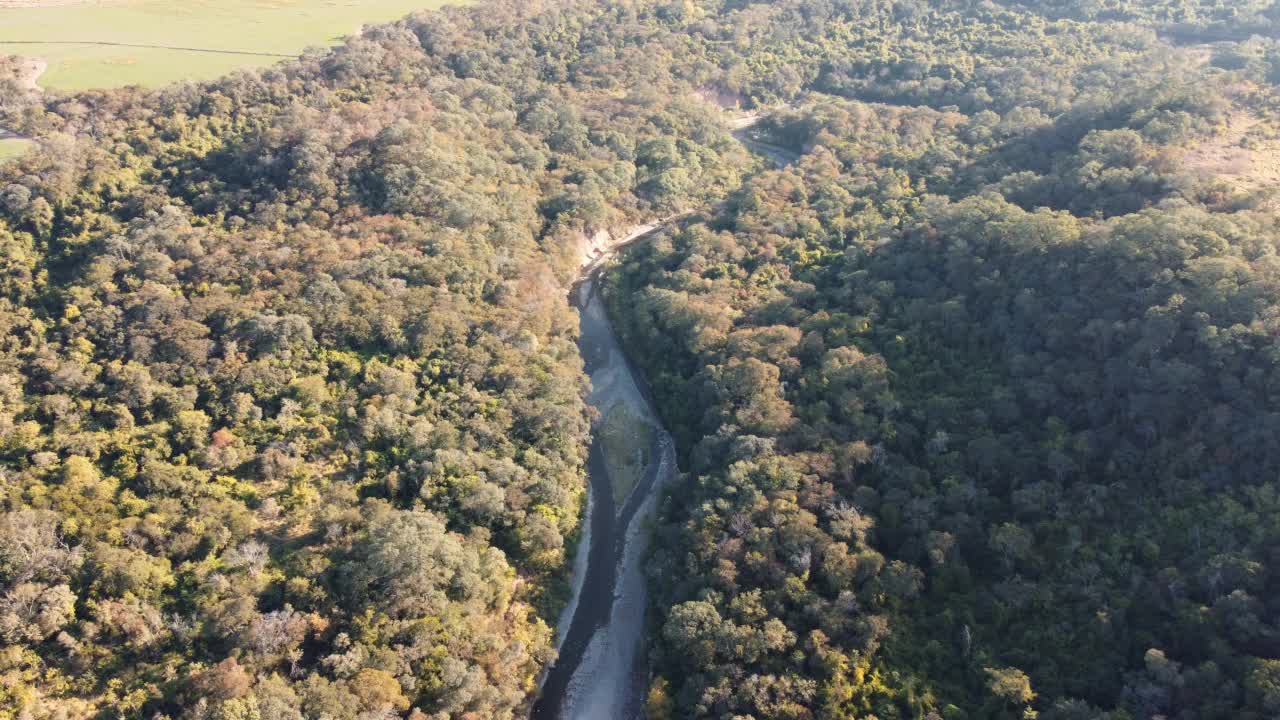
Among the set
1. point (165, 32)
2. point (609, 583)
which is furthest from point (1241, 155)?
point (165, 32)

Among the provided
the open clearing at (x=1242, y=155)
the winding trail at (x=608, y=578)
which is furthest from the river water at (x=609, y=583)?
the open clearing at (x=1242, y=155)

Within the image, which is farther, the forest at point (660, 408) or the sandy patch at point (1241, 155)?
the sandy patch at point (1241, 155)

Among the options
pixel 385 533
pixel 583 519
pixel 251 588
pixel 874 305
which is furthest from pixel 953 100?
pixel 251 588

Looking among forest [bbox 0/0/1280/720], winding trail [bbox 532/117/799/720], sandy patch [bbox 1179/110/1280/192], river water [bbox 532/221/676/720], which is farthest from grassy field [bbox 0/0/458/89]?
sandy patch [bbox 1179/110/1280/192]

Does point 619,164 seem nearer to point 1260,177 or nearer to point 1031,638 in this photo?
point 1260,177

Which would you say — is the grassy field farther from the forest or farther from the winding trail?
the winding trail

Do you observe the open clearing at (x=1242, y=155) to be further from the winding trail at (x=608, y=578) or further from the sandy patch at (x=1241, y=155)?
the winding trail at (x=608, y=578)

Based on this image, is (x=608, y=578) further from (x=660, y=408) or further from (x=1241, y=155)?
(x=1241, y=155)
